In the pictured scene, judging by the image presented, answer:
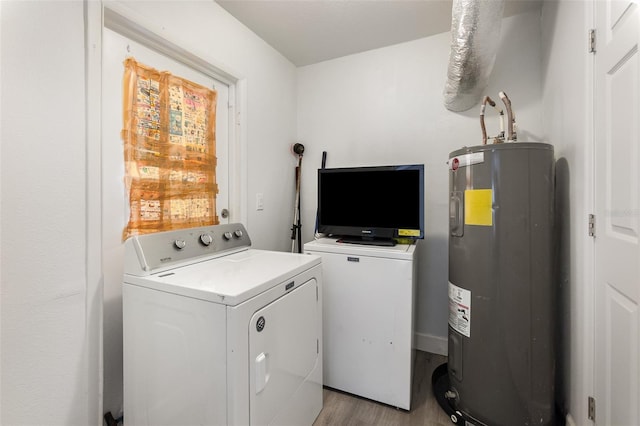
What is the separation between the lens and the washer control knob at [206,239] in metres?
1.53

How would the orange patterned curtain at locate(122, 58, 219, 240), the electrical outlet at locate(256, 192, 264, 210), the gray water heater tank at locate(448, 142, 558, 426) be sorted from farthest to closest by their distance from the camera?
the electrical outlet at locate(256, 192, 264, 210), the orange patterned curtain at locate(122, 58, 219, 240), the gray water heater tank at locate(448, 142, 558, 426)

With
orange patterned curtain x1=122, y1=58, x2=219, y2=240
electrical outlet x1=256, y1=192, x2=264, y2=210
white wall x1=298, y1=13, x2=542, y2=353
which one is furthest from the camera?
electrical outlet x1=256, y1=192, x2=264, y2=210

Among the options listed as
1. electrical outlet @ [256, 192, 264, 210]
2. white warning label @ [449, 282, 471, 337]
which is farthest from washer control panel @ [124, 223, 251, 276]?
white warning label @ [449, 282, 471, 337]

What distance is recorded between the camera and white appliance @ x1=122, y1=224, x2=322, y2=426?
1007mm

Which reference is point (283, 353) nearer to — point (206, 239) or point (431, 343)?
point (206, 239)

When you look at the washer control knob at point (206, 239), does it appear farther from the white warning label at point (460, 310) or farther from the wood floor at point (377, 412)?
the white warning label at point (460, 310)

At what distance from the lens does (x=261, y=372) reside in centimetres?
108

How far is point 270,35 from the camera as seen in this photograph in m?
2.27

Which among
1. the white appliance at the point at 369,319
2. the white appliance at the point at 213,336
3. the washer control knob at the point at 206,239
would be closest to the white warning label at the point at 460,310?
the white appliance at the point at 369,319

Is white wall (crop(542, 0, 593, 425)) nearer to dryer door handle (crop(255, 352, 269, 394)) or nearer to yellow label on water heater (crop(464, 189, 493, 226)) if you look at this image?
yellow label on water heater (crop(464, 189, 493, 226))

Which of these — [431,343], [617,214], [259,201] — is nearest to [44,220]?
[259,201]

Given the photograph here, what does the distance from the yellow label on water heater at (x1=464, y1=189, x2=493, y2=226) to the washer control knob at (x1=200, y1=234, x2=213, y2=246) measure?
1.42 metres

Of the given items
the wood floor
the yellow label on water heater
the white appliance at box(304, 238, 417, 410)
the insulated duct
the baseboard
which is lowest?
the wood floor

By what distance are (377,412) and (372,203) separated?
1.29 metres
